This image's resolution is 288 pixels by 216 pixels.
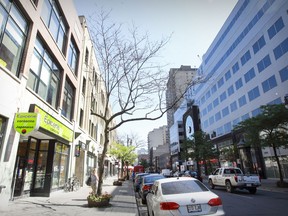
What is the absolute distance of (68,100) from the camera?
60.1ft

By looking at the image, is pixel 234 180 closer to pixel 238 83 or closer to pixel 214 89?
pixel 238 83

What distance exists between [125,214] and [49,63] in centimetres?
1092

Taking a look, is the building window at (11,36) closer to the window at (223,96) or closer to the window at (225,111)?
the window at (225,111)

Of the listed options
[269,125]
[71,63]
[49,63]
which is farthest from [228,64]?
[49,63]

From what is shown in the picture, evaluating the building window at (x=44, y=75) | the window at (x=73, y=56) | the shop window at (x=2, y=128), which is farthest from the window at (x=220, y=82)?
the shop window at (x=2, y=128)

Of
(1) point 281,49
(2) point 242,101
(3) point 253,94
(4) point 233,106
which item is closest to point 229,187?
(1) point 281,49

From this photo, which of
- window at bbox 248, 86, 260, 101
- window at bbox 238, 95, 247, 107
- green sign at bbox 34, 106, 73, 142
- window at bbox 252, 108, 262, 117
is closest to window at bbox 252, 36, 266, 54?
window at bbox 248, 86, 260, 101

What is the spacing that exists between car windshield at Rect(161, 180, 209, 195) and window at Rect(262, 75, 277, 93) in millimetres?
28719

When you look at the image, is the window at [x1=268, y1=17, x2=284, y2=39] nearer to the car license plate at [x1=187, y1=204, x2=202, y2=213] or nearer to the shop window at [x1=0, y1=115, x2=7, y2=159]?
the car license plate at [x1=187, y1=204, x2=202, y2=213]

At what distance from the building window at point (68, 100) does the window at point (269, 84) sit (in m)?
26.9

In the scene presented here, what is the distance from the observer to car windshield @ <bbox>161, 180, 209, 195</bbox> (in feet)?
20.2

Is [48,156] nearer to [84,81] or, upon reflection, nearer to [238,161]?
[84,81]

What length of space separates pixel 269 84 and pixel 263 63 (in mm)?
3611

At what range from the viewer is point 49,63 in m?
14.3
